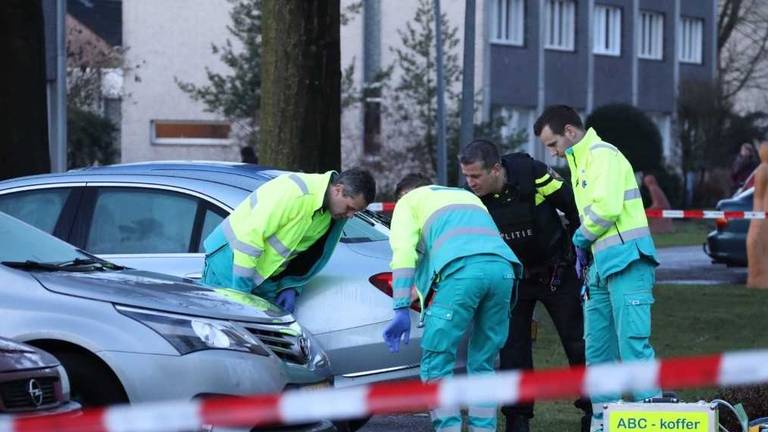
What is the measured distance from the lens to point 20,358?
5.80 metres

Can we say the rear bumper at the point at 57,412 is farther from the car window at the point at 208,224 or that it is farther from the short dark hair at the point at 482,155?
the short dark hair at the point at 482,155

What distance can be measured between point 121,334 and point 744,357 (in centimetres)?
317

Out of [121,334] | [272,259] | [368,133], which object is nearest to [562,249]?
[272,259]

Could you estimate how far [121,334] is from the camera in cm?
668

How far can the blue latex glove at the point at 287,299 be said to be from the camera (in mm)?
8211

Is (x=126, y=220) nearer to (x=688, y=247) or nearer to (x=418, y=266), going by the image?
(x=418, y=266)

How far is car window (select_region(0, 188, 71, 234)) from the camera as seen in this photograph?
8844 millimetres

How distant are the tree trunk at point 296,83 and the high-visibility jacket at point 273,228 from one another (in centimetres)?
558

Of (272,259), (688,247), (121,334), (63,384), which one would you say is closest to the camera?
(63,384)

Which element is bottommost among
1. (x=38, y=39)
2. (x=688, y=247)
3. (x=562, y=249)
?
(x=688, y=247)

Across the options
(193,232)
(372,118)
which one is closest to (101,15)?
(372,118)

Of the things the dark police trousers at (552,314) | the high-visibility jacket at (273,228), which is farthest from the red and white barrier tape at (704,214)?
the high-visibility jacket at (273,228)

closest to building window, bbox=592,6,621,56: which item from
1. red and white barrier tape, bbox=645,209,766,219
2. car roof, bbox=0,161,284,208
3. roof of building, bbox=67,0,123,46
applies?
roof of building, bbox=67,0,123,46

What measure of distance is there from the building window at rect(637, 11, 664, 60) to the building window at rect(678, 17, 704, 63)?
136 centimetres
